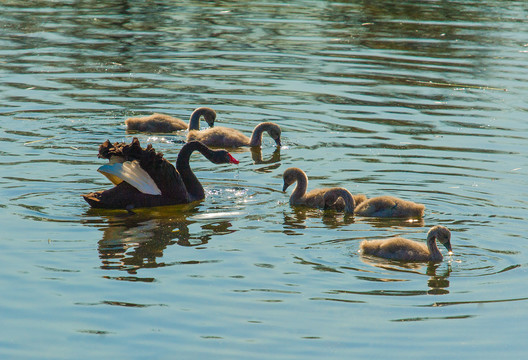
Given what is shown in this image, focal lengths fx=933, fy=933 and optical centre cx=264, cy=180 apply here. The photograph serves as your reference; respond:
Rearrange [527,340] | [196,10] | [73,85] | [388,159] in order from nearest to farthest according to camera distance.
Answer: [527,340] < [388,159] < [73,85] < [196,10]

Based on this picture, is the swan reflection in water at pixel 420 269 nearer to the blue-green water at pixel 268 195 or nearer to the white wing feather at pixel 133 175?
the blue-green water at pixel 268 195

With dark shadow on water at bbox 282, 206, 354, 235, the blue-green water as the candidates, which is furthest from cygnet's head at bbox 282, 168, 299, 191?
dark shadow on water at bbox 282, 206, 354, 235

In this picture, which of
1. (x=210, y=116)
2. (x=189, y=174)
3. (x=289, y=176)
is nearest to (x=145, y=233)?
(x=189, y=174)

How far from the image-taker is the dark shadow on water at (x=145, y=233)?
8.87 m

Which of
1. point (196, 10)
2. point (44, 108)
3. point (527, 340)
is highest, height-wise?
point (196, 10)

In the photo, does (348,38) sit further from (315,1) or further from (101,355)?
(101,355)

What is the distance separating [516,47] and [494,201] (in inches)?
507

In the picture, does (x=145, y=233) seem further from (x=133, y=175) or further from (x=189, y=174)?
(x=189, y=174)

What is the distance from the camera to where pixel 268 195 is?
11.6m

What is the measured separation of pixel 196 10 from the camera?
27.2m

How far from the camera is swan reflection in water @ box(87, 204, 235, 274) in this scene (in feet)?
29.1

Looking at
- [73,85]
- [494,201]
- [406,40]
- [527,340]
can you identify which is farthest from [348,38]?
[527,340]

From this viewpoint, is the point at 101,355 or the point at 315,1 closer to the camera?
the point at 101,355

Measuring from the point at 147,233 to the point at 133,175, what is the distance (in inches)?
41.2
